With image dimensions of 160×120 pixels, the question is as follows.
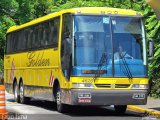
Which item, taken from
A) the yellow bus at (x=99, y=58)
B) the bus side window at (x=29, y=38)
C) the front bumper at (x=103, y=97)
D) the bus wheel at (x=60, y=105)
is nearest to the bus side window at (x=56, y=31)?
the yellow bus at (x=99, y=58)

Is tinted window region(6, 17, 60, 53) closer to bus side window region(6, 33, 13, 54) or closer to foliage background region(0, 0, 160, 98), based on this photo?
bus side window region(6, 33, 13, 54)

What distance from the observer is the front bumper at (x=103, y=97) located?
1667 cm

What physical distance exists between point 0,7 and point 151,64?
21.6m

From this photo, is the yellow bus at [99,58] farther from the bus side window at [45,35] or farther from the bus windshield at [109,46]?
A: the bus side window at [45,35]

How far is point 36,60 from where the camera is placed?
21.4m

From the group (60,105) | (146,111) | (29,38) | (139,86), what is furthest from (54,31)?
(146,111)

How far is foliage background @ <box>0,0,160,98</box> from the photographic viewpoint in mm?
23438

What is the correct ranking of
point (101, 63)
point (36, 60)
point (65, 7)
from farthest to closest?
point (65, 7), point (36, 60), point (101, 63)

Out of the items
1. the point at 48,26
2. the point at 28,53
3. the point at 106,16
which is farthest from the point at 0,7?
the point at 106,16

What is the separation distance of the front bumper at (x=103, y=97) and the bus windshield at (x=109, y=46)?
566mm

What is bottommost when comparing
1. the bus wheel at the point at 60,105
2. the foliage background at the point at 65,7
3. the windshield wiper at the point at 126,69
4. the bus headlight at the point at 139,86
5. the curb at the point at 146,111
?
the curb at the point at 146,111

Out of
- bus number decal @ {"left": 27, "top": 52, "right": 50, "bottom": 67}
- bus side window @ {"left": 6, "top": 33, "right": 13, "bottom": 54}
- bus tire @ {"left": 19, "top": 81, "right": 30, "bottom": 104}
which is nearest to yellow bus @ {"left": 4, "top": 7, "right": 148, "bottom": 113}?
bus number decal @ {"left": 27, "top": 52, "right": 50, "bottom": 67}

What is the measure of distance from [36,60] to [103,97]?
17.8ft

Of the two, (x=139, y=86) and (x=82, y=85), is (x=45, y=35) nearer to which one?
(x=82, y=85)
